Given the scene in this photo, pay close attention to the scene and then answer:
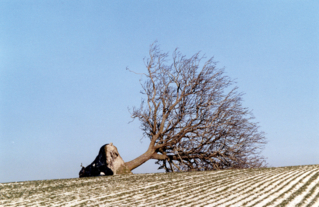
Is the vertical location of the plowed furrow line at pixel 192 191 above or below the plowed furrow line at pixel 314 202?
above

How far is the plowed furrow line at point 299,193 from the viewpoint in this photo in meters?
2.99

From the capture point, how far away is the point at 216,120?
1114cm

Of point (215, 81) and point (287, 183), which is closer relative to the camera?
point (287, 183)

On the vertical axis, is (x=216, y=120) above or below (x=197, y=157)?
above

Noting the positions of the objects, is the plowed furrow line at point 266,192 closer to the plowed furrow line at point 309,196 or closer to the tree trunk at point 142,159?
the plowed furrow line at point 309,196

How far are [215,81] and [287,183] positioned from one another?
779 centimetres

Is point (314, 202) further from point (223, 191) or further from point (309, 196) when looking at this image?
point (223, 191)

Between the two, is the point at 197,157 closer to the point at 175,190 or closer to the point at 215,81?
the point at 215,81

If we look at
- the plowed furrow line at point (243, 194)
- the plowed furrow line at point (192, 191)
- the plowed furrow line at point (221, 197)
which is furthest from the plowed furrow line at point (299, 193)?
the plowed furrow line at point (192, 191)

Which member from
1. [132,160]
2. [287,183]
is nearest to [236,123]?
[132,160]

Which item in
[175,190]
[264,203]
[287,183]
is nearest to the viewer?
[264,203]

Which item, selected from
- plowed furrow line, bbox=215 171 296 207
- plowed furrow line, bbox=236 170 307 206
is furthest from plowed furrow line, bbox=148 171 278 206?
plowed furrow line, bbox=236 170 307 206

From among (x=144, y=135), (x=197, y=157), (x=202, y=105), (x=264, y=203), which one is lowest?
(x=264, y=203)

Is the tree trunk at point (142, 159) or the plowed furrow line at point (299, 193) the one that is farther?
the tree trunk at point (142, 159)
